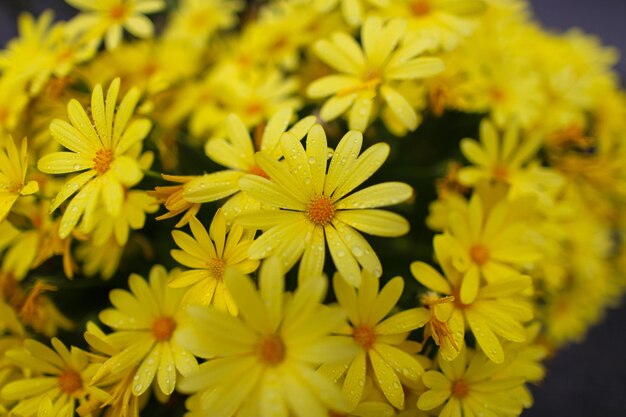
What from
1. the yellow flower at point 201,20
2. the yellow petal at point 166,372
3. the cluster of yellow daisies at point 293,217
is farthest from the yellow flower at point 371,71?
the yellow flower at point 201,20

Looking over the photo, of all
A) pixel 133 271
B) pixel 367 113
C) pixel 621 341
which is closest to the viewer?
pixel 367 113

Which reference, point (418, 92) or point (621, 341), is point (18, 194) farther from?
point (621, 341)

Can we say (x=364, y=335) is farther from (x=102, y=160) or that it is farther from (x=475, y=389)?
(x=102, y=160)

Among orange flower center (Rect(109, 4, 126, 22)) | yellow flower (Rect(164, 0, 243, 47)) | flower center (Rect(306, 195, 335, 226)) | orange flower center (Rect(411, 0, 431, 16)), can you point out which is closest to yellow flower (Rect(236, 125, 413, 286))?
flower center (Rect(306, 195, 335, 226))

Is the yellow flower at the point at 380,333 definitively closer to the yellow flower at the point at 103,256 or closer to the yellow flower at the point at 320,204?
the yellow flower at the point at 320,204

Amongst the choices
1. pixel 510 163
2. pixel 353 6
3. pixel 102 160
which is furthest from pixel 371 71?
pixel 102 160

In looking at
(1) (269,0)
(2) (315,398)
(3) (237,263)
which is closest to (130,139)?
(3) (237,263)

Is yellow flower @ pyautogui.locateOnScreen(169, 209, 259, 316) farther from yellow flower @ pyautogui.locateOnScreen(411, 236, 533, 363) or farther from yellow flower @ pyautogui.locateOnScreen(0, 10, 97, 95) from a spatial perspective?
yellow flower @ pyautogui.locateOnScreen(0, 10, 97, 95)
